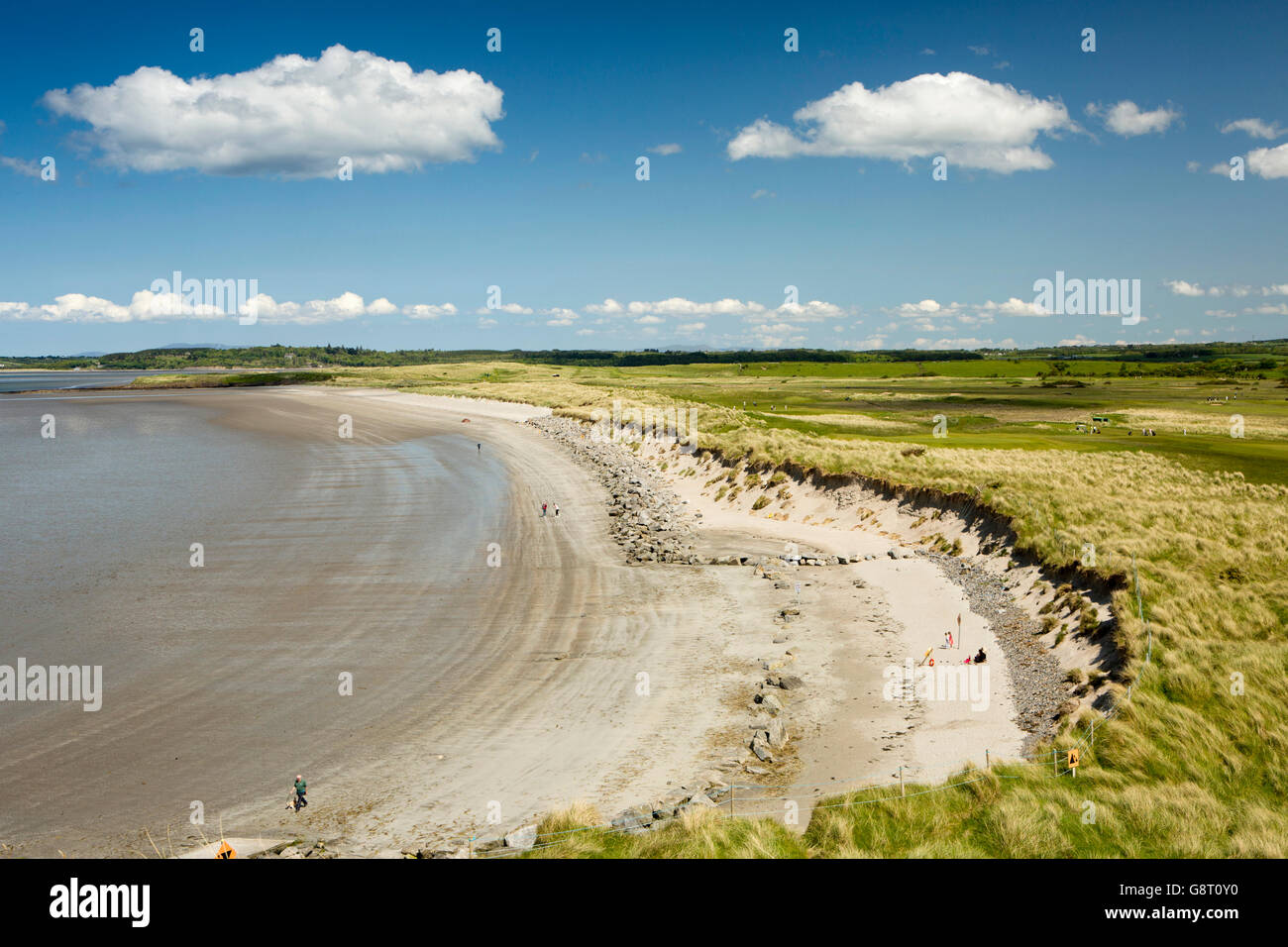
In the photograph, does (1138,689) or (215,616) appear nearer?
(1138,689)

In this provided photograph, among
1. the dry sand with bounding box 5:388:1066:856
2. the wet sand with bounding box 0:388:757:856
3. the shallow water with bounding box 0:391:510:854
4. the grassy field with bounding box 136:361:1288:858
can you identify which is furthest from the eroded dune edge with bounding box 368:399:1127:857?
the shallow water with bounding box 0:391:510:854

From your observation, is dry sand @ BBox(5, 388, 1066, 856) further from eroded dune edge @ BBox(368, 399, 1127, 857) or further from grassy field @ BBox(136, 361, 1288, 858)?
grassy field @ BBox(136, 361, 1288, 858)

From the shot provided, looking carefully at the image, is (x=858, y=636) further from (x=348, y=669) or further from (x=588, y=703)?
(x=348, y=669)

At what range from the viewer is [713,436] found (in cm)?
5488

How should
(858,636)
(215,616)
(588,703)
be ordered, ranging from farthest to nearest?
1. (215,616)
2. (858,636)
3. (588,703)

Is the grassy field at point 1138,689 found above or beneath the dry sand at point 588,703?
above

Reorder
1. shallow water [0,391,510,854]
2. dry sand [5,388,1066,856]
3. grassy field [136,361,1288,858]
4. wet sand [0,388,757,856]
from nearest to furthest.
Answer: grassy field [136,361,1288,858]
dry sand [5,388,1066,856]
wet sand [0,388,757,856]
shallow water [0,391,510,854]

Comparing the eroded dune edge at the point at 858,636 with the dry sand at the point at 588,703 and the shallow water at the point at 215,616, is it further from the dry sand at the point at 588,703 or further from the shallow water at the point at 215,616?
the shallow water at the point at 215,616

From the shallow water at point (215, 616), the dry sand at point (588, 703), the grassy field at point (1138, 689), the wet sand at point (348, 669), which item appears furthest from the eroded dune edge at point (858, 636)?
the shallow water at point (215, 616)

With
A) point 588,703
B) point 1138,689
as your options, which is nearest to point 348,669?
point 588,703

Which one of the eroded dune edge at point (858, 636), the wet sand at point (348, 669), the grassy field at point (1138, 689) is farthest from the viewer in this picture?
the eroded dune edge at point (858, 636)

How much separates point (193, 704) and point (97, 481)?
144 feet

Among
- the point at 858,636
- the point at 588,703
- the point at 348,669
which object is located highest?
the point at 858,636
